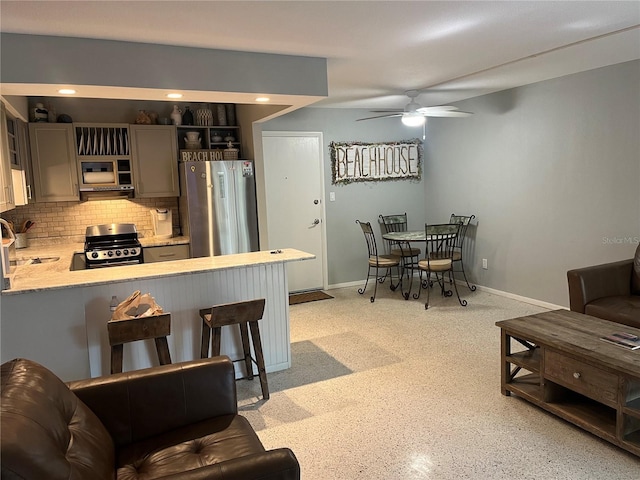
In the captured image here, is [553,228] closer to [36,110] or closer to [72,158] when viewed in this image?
[72,158]

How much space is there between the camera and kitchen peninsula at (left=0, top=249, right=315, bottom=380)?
2.81m

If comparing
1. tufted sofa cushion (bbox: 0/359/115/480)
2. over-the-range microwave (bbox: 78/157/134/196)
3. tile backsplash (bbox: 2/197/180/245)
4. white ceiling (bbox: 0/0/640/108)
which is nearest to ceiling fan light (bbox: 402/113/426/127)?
white ceiling (bbox: 0/0/640/108)

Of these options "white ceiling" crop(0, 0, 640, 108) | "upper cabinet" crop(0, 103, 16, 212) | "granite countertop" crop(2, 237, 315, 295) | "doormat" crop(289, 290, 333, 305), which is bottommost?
"doormat" crop(289, 290, 333, 305)

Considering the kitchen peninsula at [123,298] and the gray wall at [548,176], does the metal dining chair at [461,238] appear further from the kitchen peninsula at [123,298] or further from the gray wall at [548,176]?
the kitchen peninsula at [123,298]

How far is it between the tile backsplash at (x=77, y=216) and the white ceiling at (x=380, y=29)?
2662mm

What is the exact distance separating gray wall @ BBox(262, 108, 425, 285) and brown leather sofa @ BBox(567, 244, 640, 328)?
2.97m

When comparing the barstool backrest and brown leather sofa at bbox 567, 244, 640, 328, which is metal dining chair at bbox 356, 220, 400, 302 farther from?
the barstool backrest

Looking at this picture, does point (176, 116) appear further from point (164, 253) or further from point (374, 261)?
point (374, 261)

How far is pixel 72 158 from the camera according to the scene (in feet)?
15.5

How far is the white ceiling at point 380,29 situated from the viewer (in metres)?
2.40

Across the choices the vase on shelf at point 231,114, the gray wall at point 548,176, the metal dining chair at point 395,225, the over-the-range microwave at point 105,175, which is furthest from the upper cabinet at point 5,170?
the gray wall at point 548,176

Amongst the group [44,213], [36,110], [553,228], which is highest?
[36,110]

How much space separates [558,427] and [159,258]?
379cm

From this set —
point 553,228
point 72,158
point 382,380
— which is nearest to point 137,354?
point 382,380
